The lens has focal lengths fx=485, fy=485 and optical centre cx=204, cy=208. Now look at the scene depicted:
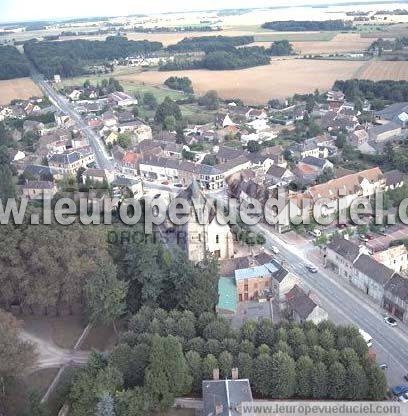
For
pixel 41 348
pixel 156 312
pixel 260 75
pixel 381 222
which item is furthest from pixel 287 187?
pixel 260 75

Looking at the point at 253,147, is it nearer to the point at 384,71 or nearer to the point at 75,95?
the point at 75,95

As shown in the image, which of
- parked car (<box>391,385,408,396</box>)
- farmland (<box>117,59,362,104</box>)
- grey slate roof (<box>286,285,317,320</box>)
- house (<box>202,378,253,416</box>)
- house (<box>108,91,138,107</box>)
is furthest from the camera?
farmland (<box>117,59,362,104</box>)

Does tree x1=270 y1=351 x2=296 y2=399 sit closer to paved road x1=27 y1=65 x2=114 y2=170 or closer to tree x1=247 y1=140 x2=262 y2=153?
tree x1=247 y1=140 x2=262 y2=153

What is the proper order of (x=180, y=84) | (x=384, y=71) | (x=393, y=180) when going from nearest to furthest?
1. (x=393, y=180)
2. (x=384, y=71)
3. (x=180, y=84)

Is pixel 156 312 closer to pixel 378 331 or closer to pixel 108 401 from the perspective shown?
pixel 108 401

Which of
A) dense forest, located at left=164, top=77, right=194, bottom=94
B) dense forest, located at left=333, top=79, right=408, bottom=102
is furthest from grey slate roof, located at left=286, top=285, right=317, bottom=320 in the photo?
dense forest, located at left=164, top=77, right=194, bottom=94

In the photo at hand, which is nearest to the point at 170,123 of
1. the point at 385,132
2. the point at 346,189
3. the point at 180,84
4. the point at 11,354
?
the point at 180,84

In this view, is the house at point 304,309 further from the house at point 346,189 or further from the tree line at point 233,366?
the house at point 346,189
